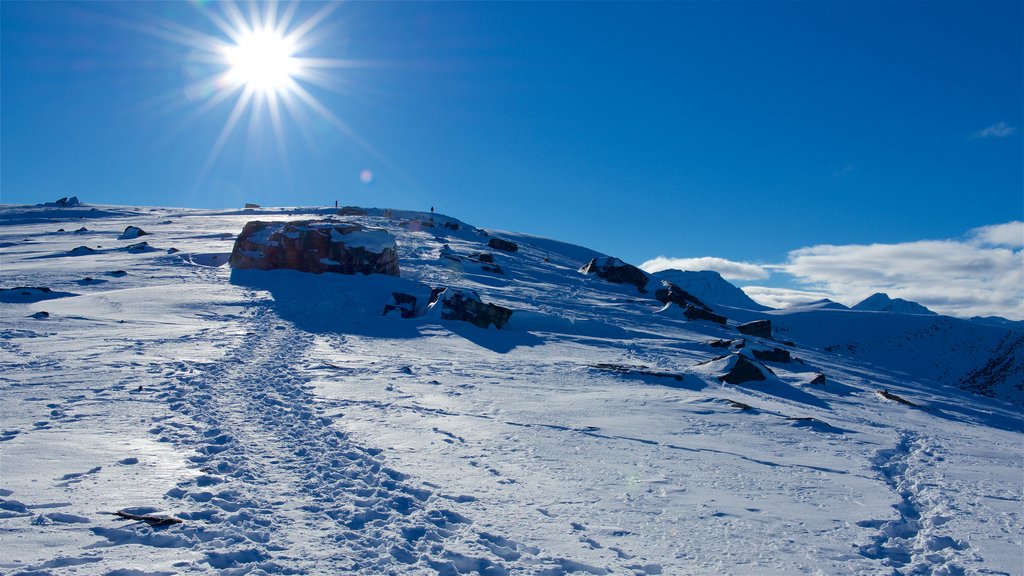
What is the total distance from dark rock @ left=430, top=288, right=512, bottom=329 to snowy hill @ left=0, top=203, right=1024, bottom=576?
27 centimetres

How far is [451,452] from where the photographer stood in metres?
7.46

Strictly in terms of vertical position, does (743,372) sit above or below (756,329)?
below

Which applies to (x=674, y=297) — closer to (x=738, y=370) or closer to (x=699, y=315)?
(x=699, y=315)

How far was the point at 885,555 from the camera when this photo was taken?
17.2 ft

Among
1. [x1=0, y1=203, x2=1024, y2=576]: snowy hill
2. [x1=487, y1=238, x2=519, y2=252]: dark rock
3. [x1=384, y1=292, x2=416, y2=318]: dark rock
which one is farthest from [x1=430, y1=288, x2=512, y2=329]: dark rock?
[x1=487, y1=238, x2=519, y2=252]: dark rock

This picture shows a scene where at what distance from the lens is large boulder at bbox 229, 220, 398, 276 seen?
25.3 meters

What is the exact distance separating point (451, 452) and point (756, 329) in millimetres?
23771

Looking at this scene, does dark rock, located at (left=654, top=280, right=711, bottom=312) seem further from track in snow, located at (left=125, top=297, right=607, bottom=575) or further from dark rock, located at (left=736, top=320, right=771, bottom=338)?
track in snow, located at (left=125, top=297, right=607, bottom=575)

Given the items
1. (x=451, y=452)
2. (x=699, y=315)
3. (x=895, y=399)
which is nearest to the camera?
(x=451, y=452)

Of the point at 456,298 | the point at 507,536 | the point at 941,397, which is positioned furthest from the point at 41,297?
the point at 941,397

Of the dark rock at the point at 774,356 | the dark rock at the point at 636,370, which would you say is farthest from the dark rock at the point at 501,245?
the dark rock at the point at 636,370

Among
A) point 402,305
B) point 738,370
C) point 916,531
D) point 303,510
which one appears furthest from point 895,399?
point 303,510

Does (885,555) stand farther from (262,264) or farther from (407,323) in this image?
(262,264)

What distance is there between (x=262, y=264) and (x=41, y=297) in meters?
8.72
